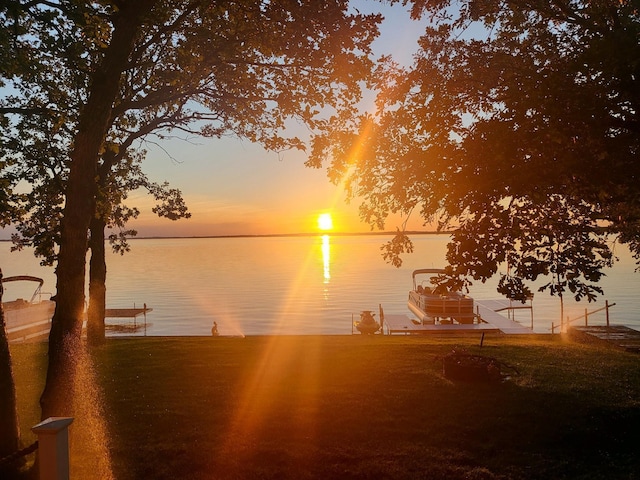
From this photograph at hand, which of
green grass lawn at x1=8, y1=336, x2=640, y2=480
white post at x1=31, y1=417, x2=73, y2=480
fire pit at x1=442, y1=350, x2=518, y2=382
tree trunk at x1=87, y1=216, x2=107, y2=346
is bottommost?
green grass lawn at x1=8, y1=336, x2=640, y2=480

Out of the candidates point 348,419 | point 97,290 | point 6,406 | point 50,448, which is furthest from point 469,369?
point 97,290

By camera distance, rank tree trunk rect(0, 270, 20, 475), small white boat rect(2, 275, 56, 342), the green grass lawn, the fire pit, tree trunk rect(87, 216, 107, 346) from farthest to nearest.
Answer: small white boat rect(2, 275, 56, 342) < tree trunk rect(87, 216, 107, 346) < the fire pit < the green grass lawn < tree trunk rect(0, 270, 20, 475)

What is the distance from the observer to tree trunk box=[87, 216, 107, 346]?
67.8 feet

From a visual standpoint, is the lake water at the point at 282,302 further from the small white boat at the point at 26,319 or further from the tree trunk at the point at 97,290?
the tree trunk at the point at 97,290

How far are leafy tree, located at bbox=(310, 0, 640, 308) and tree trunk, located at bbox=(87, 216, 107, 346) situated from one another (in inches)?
445

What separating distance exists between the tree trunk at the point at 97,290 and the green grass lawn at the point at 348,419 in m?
3.69

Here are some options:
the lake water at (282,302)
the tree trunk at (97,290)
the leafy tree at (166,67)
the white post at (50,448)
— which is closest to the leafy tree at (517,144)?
the leafy tree at (166,67)

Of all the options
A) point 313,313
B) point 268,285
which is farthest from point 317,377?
point 268,285

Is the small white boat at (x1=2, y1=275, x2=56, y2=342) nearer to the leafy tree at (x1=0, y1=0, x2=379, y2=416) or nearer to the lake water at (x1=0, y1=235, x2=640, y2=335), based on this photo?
the lake water at (x1=0, y1=235, x2=640, y2=335)

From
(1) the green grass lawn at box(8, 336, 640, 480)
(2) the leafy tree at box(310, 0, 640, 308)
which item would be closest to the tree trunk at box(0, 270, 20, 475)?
(1) the green grass lawn at box(8, 336, 640, 480)

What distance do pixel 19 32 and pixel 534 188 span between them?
34.6 ft

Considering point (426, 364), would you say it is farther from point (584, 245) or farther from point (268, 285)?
point (268, 285)

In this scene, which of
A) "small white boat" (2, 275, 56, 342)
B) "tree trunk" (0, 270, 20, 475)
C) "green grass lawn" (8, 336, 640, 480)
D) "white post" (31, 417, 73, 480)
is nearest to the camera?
"white post" (31, 417, 73, 480)

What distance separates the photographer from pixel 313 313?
6066 centimetres
